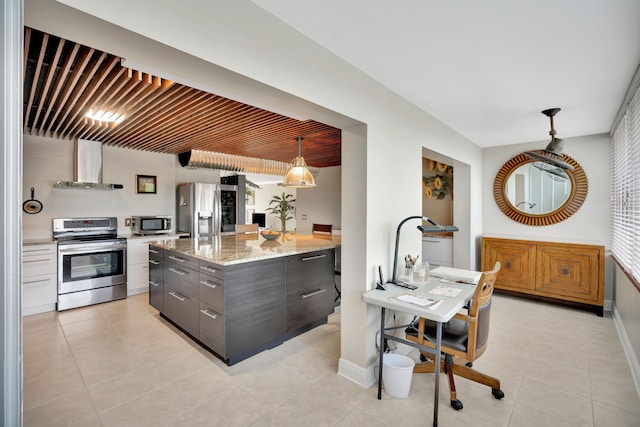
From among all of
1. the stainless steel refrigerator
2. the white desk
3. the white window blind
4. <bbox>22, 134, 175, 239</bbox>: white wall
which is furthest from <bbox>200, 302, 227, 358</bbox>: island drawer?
the white window blind

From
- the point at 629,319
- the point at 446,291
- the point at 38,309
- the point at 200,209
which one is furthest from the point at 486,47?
the point at 38,309

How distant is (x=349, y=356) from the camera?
2.41m

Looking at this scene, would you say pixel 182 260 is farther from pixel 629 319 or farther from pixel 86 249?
pixel 629 319

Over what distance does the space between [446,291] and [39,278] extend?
474cm

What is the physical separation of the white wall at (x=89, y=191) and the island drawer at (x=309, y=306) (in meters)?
3.54

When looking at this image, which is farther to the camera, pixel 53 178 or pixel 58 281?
pixel 53 178

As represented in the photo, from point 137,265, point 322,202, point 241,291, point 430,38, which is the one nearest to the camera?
point 430,38

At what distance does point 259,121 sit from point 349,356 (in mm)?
2479

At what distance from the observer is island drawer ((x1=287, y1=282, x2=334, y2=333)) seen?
3059mm

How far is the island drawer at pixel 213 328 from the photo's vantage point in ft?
8.37

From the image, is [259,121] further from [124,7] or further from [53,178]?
[53,178]

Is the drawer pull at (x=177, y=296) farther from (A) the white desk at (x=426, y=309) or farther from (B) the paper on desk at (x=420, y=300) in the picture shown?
(B) the paper on desk at (x=420, y=300)

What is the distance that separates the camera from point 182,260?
9.98 feet

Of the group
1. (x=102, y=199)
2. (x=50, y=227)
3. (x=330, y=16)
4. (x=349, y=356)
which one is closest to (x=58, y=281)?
(x=50, y=227)
